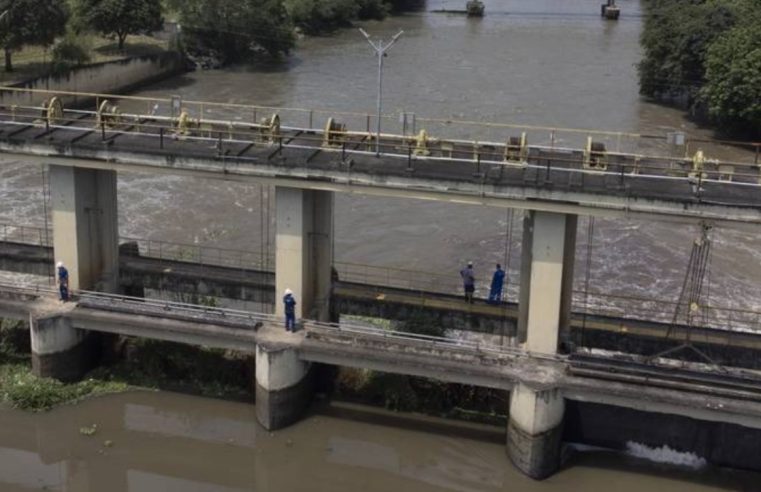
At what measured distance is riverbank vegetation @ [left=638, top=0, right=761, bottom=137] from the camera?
45.4 metres

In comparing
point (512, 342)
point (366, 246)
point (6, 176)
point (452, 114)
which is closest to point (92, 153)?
point (512, 342)

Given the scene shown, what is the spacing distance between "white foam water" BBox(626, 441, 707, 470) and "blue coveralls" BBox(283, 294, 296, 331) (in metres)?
6.99

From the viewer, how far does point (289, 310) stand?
20.0 m

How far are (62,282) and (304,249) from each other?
206 inches

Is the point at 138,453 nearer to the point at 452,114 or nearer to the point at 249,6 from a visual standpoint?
the point at 452,114

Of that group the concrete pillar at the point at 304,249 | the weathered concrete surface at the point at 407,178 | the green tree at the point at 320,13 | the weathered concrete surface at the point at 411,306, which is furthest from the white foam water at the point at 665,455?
the green tree at the point at 320,13

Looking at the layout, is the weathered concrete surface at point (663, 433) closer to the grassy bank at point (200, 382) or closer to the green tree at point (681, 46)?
the grassy bank at point (200, 382)

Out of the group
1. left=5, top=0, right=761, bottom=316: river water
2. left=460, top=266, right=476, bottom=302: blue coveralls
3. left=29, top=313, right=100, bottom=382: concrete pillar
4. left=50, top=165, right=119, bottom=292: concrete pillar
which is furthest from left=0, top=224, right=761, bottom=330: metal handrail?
left=29, top=313, right=100, bottom=382: concrete pillar

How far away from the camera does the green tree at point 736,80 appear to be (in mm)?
44844

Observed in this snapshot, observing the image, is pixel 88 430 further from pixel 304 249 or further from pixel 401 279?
pixel 401 279

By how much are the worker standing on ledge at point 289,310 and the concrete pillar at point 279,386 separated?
657 millimetres

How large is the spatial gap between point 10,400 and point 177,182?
714 inches

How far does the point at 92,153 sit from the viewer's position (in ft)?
67.9

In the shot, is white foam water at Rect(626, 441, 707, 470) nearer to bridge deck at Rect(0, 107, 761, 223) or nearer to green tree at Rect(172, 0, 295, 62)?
bridge deck at Rect(0, 107, 761, 223)
